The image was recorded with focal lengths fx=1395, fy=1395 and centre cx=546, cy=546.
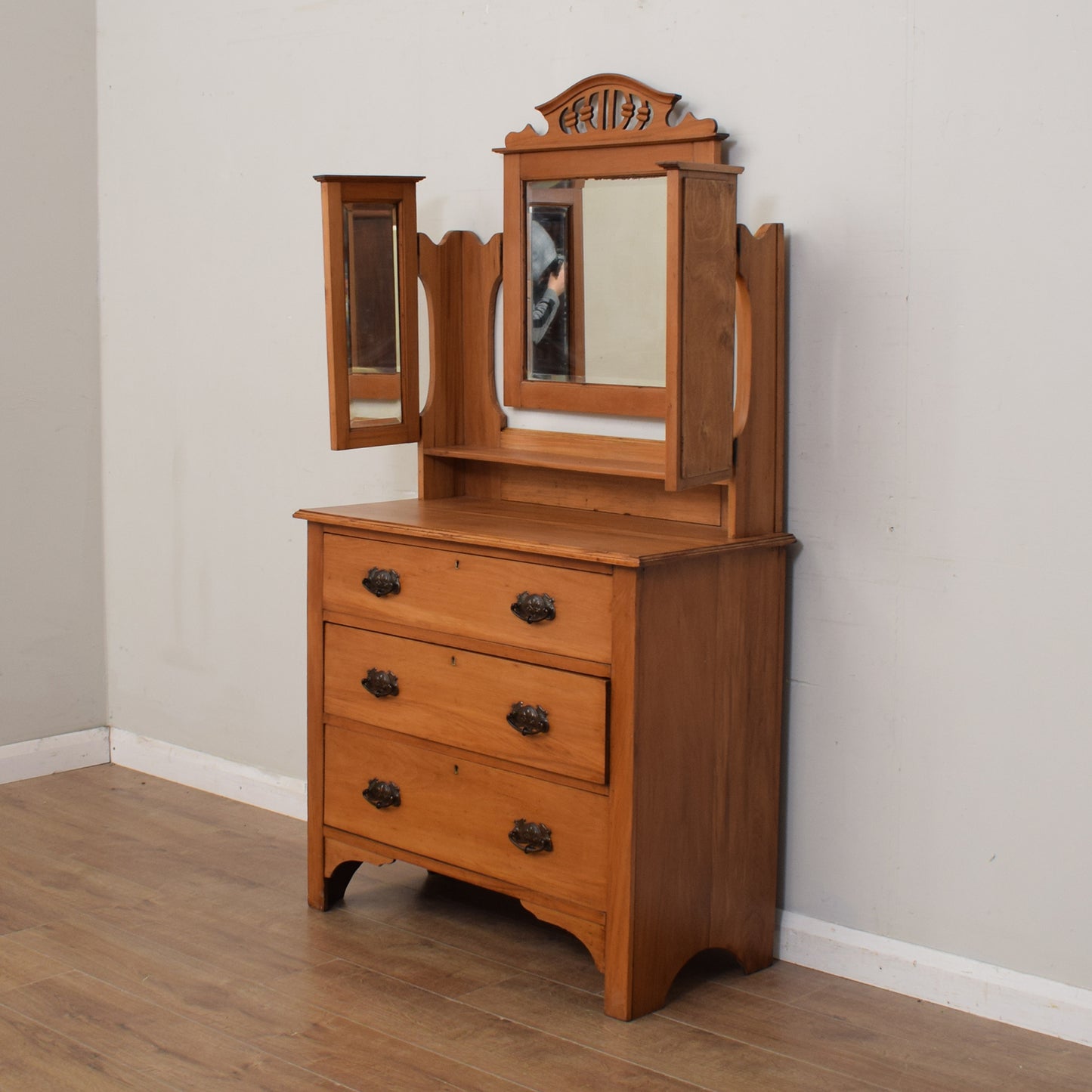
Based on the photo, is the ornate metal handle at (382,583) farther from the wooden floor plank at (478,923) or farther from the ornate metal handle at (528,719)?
the wooden floor plank at (478,923)

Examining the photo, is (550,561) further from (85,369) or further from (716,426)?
(85,369)

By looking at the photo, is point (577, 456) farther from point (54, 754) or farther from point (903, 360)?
point (54, 754)

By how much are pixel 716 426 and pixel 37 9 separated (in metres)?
2.45

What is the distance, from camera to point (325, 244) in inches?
114

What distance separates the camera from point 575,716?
249cm

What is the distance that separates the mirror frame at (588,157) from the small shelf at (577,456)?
3.0 inches

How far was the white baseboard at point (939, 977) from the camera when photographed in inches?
95.8

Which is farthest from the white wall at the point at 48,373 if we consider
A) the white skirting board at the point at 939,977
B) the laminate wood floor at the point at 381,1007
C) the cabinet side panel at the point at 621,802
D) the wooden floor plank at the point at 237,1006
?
the white skirting board at the point at 939,977

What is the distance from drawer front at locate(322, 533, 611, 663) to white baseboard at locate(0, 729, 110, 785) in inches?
56.9

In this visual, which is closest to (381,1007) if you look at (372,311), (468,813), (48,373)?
(468,813)

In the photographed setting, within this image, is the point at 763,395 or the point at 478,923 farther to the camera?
the point at 478,923

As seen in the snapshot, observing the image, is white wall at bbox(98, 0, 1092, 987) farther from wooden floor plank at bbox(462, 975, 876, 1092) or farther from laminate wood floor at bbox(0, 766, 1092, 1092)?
wooden floor plank at bbox(462, 975, 876, 1092)

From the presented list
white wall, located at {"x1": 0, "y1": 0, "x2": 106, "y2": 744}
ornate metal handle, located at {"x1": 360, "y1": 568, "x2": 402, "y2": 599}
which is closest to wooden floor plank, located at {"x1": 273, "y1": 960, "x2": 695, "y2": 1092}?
ornate metal handle, located at {"x1": 360, "y1": 568, "x2": 402, "y2": 599}

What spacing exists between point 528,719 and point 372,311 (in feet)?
3.27
